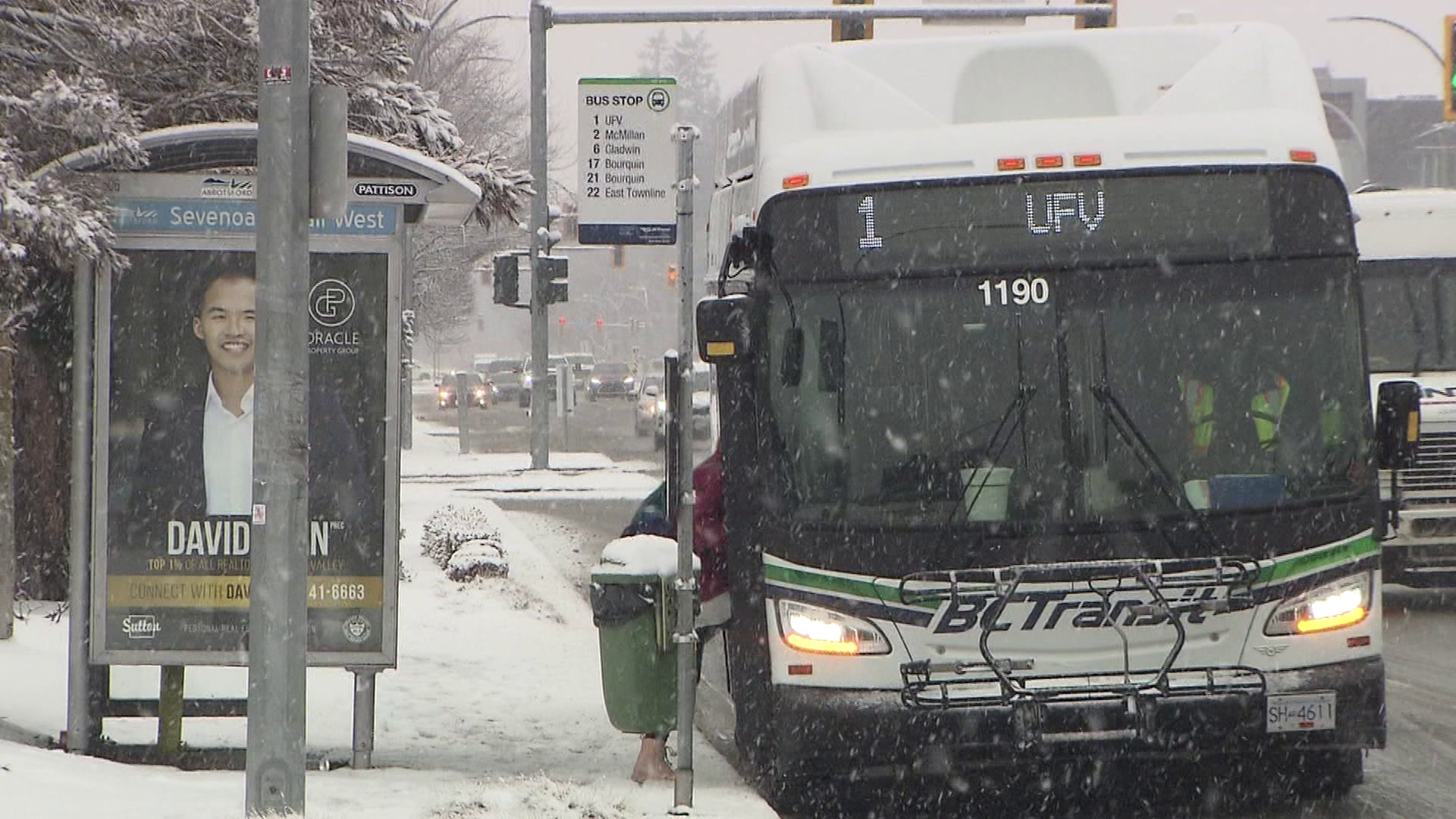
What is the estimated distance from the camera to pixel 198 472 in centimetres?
868

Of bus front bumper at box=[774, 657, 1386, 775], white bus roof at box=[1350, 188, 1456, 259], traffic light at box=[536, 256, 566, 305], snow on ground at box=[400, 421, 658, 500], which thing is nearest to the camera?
bus front bumper at box=[774, 657, 1386, 775]

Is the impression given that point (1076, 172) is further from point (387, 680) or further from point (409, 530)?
point (409, 530)

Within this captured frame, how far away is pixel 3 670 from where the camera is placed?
10578mm

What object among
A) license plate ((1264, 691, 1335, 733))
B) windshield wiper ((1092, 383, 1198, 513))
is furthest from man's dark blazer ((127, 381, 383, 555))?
license plate ((1264, 691, 1335, 733))

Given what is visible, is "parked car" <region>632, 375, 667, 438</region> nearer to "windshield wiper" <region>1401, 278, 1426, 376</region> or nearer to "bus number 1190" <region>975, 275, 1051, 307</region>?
"windshield wiper" <region>1401, 278, 1426, 376</region>

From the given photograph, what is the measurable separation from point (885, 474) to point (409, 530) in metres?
13.7

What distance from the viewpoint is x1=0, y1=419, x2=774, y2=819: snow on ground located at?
7121mm

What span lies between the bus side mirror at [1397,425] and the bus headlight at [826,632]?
2.39 metres

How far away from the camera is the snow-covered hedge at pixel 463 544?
15.9 m

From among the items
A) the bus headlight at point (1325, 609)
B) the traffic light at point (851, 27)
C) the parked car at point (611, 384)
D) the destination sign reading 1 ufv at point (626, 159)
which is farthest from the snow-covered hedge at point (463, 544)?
the parked car at point (611, 384)

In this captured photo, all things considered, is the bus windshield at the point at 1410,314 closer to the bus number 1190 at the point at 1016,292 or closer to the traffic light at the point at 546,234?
the bus number 1190 at the point at 1016,292

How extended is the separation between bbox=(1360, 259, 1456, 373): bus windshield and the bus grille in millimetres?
853

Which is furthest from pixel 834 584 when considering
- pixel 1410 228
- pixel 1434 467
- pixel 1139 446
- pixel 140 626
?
pixel 1410 228

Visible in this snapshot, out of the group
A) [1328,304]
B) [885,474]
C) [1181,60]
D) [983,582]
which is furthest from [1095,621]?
[1181,60]
